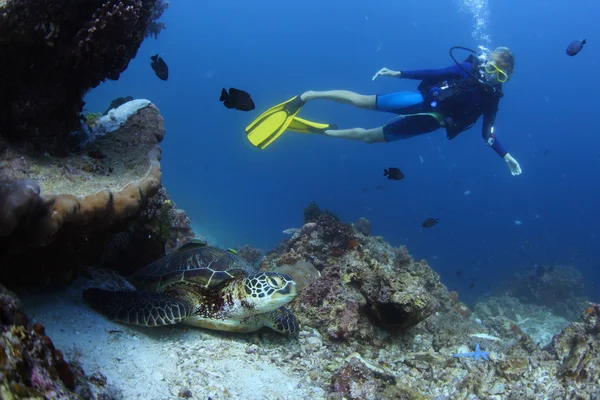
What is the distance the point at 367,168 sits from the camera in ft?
287

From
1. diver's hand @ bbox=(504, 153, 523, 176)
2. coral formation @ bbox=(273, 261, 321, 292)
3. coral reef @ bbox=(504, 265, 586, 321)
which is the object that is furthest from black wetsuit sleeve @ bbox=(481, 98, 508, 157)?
coral reef @ bbox=(504, 265, 586, 321)

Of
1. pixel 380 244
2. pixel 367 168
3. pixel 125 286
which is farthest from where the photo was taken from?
pixel 367 168

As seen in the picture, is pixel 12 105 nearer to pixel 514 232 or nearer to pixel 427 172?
pixel 514 232

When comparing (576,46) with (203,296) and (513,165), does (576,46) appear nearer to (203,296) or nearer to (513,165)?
(513,165)

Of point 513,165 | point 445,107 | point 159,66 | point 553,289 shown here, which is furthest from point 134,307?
point 553,289

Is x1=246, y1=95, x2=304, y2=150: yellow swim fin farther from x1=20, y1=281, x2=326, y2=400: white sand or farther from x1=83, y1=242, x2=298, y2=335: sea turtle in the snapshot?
x1=20, y1=281, x2=326, y2=400: white sand

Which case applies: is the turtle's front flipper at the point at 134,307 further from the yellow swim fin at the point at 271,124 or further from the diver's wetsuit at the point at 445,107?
the diver's wetsuit at the point at 445,107

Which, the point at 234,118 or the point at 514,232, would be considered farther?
the point at 234,118

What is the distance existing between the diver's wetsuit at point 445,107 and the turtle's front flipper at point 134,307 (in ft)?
22.6

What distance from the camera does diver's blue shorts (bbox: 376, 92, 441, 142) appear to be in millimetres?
8386

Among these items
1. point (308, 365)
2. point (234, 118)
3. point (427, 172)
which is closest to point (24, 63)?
point (308, 365)

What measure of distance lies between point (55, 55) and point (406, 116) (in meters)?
7.26

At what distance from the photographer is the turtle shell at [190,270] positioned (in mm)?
4023

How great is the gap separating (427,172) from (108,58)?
95.1 meters
